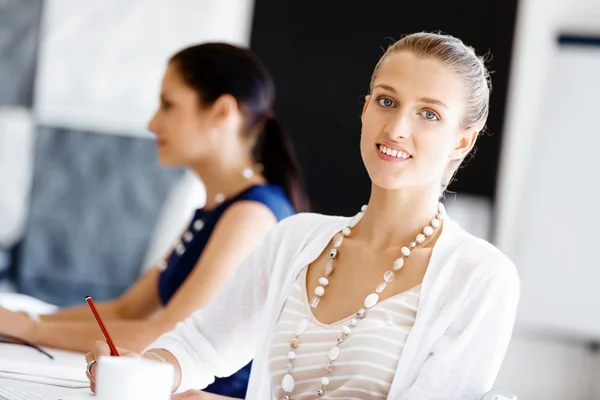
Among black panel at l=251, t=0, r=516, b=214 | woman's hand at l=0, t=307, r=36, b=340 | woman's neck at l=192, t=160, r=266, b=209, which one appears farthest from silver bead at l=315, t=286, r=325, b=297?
black panel at l=251, t=0, r=516, b=214

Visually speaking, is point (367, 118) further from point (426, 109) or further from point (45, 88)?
point (45, 88)

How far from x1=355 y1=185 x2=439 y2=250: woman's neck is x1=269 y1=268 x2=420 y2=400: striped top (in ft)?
0.40

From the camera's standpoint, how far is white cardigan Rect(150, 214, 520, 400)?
1319 mm

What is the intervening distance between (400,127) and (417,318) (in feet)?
0.93

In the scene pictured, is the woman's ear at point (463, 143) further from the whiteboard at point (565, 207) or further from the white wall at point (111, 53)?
the white wall at point (111, 53)

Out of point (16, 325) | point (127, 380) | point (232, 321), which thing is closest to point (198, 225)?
point (16, 325)

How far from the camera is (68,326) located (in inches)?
75.6

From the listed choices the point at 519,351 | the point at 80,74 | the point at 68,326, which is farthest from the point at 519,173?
the point at 68,326

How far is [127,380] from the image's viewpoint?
110cm

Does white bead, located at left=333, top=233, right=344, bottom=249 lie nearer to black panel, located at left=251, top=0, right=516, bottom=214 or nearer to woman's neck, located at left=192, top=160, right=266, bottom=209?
woman's neck, located at left=192, top=160, right=266, bottom=209

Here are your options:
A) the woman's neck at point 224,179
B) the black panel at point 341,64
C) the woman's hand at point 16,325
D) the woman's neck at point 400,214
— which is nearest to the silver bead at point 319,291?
the woman's neck at point 400,214

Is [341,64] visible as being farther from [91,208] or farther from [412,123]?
[412,123]

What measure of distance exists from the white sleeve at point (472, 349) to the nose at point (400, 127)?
25cm

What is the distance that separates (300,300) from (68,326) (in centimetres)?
61
